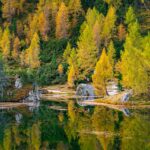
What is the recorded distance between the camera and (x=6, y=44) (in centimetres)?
19025

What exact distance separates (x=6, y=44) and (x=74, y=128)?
4436 inches

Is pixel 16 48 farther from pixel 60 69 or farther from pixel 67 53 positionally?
pixel 60 69

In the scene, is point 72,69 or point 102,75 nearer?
point 102,75

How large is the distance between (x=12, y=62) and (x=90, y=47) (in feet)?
107

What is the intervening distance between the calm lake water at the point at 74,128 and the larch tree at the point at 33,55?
67.2 metres

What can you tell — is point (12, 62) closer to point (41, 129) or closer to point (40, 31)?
point (40, 31)

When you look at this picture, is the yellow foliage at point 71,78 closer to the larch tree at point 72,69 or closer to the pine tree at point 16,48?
the larch tree at point 72,69

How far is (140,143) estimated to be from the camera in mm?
69062

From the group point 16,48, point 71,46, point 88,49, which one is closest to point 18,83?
point 88,49

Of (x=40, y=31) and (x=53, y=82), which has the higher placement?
(x=40, y=31)

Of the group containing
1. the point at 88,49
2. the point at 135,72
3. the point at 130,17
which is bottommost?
the point at 88,49

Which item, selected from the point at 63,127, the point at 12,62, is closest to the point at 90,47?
the point at 12,62

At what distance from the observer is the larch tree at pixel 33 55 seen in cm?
17681

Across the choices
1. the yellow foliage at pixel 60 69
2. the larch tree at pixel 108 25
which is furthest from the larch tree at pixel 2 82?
the larch tree at pixel 108 25
